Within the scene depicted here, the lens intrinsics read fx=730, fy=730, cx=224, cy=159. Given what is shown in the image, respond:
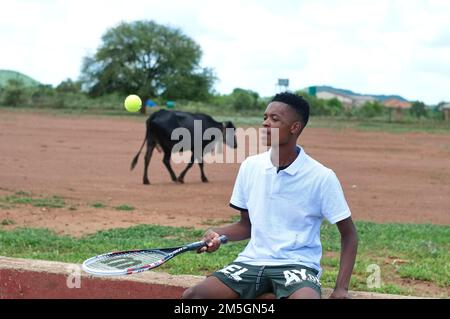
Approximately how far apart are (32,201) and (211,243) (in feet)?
25.9

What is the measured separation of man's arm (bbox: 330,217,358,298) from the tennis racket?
2.55 ft

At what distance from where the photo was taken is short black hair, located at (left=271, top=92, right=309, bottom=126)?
4668mm

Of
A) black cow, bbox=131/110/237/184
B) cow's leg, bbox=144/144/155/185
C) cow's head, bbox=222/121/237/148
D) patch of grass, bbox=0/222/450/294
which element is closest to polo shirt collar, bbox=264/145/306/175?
patch of grass, bbox=0/222/450/294

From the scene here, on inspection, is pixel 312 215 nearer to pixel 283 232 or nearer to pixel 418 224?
pixel 283 232

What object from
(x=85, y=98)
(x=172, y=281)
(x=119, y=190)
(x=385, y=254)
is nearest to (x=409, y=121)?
(x=85, y=98)

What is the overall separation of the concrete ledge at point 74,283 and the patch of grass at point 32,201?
20.4ft

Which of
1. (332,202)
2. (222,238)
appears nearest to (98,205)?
(222,238)

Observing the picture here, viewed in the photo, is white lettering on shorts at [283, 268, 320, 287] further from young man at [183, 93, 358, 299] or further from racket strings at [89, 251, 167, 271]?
racket strings at [89, 251, 167, 271]

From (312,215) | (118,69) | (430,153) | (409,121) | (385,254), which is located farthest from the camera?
(118,69)

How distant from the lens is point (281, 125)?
4.64 meters

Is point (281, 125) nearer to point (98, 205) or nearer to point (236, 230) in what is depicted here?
point (236, 230)

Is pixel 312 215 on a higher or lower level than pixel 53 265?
higher

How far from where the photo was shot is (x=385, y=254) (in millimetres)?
8156
